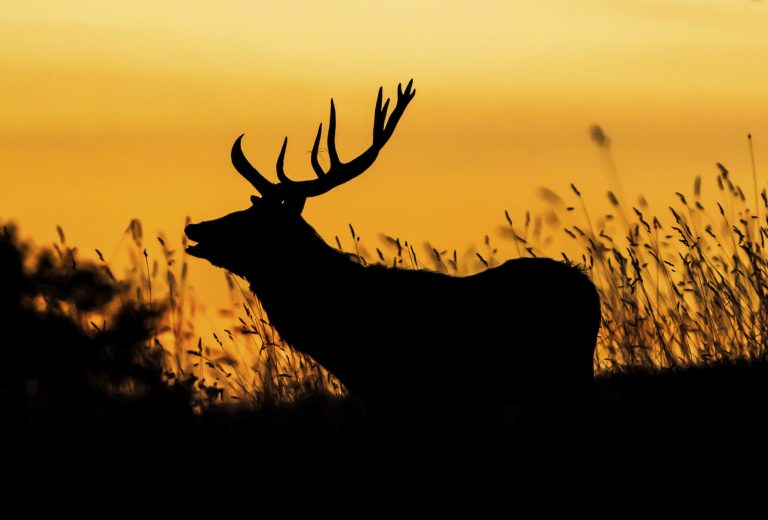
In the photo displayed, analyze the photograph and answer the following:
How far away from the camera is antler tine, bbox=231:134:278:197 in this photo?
7.52 meters

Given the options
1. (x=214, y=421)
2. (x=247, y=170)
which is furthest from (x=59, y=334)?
(x=247, y=170)

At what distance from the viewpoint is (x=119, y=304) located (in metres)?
5.91

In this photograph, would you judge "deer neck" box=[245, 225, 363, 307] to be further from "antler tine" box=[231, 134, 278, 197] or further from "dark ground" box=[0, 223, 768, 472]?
"dark ground" box=[0, 223, 768, 472]

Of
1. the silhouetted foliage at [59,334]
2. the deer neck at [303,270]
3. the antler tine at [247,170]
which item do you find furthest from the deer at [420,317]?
the silhouetted foliage at [59,334]

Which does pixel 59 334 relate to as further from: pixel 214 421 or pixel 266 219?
pixel 266 219

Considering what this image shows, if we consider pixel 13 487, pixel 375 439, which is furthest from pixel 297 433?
pixel 13 487

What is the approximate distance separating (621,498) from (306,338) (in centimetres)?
242

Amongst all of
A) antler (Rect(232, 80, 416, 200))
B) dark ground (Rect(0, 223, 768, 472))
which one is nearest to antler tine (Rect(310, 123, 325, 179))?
antler (Rect(232, 80, 416, 200))

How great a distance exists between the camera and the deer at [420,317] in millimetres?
6969

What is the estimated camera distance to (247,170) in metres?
7.59

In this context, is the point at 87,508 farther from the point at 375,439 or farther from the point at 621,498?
the point at 621,498

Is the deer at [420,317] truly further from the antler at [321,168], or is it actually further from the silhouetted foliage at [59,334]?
the silhouetted foliage at [59,334]

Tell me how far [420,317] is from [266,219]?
38.7 inches

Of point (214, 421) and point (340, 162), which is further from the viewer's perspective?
point (340, 162)
